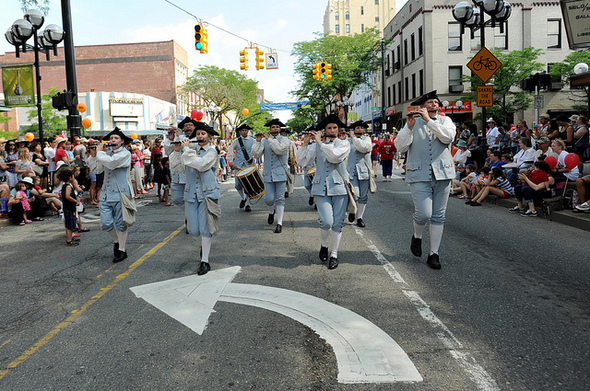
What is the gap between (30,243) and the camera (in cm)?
919

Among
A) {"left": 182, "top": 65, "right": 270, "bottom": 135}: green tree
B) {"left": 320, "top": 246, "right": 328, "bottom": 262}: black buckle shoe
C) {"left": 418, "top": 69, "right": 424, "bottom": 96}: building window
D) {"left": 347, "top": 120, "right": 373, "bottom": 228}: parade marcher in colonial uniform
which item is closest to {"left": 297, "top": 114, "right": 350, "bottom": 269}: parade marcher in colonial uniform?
{"left": 320, "top": 246, "right": 328, "bottom": 262}: black buckle shoe

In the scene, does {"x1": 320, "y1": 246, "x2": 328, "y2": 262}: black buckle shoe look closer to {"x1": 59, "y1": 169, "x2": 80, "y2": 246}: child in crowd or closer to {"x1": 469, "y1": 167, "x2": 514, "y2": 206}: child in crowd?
{"x1": 59, "y1": 169, "x2": 80, "y2": 246}: child in crowd

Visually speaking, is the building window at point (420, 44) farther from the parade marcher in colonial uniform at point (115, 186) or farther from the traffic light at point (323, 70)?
the parade marcher in colonial uniform at point (115, 186)

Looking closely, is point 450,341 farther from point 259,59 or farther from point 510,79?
point 510,79

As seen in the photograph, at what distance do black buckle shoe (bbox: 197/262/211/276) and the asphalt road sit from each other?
12.0 inches

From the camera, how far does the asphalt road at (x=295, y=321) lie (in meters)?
3.53

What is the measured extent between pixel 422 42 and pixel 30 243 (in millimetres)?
38594

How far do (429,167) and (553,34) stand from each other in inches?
1614

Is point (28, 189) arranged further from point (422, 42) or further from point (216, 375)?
point (422, 42)

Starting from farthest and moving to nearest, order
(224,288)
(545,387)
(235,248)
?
1. (235,248)
2. (224,288)
3. (545,387)

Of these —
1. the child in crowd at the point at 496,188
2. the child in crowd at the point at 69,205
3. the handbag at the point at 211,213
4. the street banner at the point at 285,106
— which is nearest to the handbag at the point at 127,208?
the handbag at the point at 211,213

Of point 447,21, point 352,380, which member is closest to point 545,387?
point 352,380

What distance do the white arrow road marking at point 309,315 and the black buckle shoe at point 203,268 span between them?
0.08 meters

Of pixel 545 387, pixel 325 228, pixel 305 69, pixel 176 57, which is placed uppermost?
pixel 176 57
